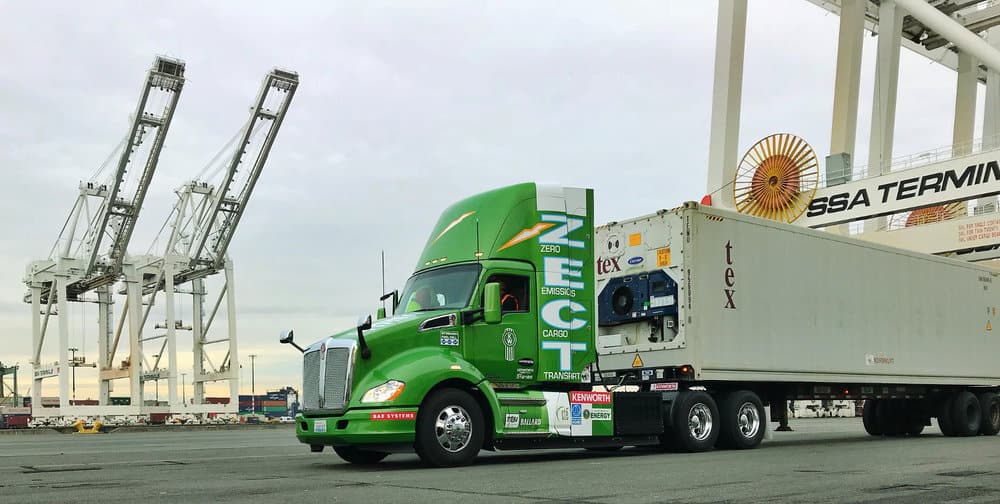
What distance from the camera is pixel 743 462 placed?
505 inches

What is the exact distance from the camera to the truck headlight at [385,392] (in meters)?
12.2

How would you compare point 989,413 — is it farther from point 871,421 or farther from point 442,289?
point 442,289

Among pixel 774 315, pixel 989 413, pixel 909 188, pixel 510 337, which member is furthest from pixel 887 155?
pixel 510 337

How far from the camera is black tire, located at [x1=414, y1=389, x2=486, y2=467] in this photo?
40.5 ft

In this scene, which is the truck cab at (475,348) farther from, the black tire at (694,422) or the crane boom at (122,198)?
the crane boom at (122,198)

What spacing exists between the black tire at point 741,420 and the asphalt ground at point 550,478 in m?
0.34

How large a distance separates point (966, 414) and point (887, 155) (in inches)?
1117

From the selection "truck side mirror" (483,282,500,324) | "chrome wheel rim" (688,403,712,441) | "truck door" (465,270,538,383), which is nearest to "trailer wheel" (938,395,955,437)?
"chrome wheel rim" (688,403,712,441)

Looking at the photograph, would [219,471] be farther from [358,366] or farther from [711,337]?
[711,337]

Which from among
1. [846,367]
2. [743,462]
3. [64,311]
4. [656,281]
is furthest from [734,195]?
[64,311]

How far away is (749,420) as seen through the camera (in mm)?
16094

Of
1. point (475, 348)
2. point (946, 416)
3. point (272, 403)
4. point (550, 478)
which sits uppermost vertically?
point (475, 348)

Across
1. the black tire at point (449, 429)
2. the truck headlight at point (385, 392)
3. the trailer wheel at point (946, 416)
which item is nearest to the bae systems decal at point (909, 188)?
the trailer wheel at point (946, 416)

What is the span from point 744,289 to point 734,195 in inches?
1067
